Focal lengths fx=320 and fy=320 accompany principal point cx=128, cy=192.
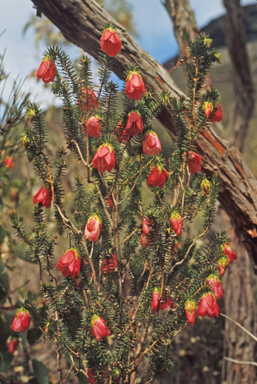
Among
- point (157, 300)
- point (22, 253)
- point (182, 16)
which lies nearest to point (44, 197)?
point (157, 300)

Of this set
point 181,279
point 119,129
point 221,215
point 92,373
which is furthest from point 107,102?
point 221,215

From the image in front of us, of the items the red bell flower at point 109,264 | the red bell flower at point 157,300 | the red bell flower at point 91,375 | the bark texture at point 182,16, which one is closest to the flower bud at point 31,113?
the red bell flower at point 109,264

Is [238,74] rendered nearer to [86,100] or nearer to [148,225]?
[86,100]

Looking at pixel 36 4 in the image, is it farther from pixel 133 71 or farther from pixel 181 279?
pixel 181 279

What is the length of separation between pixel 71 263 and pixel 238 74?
230 cm

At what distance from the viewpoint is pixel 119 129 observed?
30.8 inches

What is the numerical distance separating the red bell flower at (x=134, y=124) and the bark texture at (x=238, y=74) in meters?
1.81

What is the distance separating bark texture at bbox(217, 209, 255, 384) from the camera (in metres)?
1.73

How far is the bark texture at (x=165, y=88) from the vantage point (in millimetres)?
1011

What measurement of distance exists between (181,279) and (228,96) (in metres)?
6.83

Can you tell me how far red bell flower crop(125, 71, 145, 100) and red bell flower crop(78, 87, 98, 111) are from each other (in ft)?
0.31

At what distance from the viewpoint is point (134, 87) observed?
71cm

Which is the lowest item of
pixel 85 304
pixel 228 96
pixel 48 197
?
pixel 85 304

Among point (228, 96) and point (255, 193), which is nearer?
point (255, 193)
